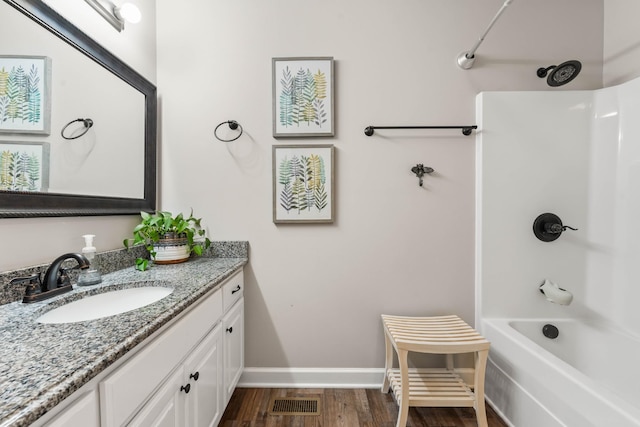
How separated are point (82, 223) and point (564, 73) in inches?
108

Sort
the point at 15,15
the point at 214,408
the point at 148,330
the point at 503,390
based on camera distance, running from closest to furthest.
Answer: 1. the point at 148,330
2. the point at 15,15
3. the point at 214,408
4. the point at 503,390

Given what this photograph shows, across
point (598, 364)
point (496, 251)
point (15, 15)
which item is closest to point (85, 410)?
point (15, 15)

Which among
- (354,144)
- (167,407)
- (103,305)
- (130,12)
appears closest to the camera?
(167,407)

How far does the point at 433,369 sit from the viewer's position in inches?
65.4

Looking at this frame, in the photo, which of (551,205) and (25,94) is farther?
(551,205)

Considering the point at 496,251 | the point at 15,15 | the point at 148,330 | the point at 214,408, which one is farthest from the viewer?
the point at 496,251

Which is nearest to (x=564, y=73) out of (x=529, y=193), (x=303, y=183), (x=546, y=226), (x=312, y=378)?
(x=529, y=193)

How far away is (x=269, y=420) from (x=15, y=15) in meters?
2.16

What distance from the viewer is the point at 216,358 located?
1.29 meters

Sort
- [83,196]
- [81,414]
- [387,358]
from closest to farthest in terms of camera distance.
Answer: [81,414]
[83,196]
[387,358]

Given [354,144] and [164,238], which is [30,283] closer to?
[164,238]

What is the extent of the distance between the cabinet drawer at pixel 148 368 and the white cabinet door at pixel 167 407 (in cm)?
4

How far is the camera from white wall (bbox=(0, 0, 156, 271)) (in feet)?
3.30

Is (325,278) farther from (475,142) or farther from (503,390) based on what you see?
(475,142)
